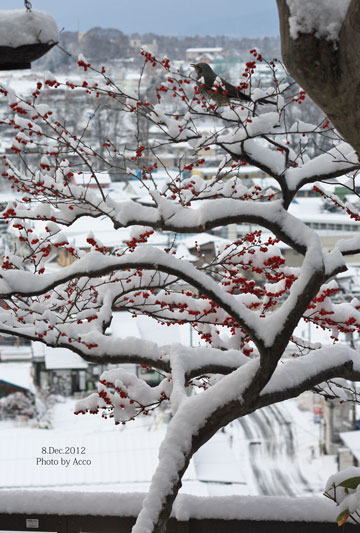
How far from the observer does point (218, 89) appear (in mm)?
2568

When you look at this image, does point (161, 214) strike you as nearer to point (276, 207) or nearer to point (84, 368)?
point (276, 207)

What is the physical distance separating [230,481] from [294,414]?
524cm

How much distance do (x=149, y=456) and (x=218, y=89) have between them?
9674mm

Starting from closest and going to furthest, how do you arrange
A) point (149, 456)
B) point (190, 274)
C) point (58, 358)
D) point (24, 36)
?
point (24, 36), point (190, 274), point (149, 456), point (58, 358)

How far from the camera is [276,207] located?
8.18 feet

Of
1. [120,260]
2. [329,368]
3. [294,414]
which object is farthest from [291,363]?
[294,414]

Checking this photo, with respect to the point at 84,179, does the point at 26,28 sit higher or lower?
higher

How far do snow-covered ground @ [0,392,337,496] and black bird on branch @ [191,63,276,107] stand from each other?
7.26 metres

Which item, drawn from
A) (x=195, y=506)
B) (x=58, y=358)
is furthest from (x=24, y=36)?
(x=58, y=358)

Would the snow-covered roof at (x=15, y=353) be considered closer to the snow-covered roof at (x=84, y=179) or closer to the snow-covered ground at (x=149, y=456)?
the snow-covered ground at (x=149, y=456)

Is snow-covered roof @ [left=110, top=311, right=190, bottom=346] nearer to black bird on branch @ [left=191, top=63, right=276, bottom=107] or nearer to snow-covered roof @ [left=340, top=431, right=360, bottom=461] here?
snow-covered roof @ [left=340, top=431, right=360, bottom=461]

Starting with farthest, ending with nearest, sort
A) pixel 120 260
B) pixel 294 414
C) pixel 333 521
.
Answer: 1. pixel 294 414
2. pixel 333 521
3. pixel 120 260

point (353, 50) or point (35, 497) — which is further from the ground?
point (353, 50)

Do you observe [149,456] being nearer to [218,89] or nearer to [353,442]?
[353,442]
